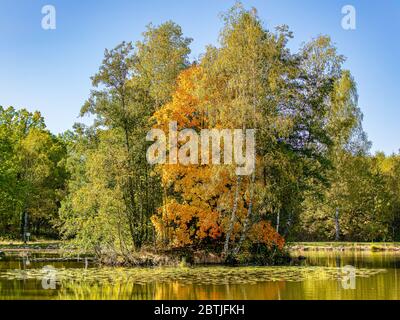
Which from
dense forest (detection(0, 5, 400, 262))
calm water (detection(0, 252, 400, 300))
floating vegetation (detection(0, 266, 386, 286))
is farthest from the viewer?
dense forest (detection(0, 5, 400, 262))

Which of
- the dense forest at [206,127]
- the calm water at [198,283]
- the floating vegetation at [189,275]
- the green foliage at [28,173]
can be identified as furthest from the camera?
the green foliage at [28,173]

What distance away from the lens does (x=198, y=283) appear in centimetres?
1841

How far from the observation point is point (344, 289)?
16.8 m

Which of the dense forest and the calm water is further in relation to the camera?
the dense forest

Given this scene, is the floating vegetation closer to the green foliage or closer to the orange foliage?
the orange foliage

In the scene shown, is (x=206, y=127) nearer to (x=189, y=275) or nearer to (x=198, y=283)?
(x=189, y=275)

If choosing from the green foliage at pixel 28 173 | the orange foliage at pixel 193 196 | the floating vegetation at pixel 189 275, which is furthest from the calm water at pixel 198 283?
the green foliage at pixel 28 173

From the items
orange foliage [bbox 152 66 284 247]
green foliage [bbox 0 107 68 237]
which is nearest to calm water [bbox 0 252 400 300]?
orange foliage [bbox 152 66 284 247]

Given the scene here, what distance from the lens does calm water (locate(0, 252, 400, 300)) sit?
15.7 metres

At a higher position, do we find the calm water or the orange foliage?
the orange foliage

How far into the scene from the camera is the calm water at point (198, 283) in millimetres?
15703

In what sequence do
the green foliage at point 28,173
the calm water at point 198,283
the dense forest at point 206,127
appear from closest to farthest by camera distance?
the calm water at point 198,283, the dense forest at point 206,127, the green foliage at point 28,173

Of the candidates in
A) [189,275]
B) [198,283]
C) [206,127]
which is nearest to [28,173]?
[206,127]

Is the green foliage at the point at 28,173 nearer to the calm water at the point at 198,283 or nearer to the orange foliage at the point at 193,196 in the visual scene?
the orange foliage at the point at 193,196
